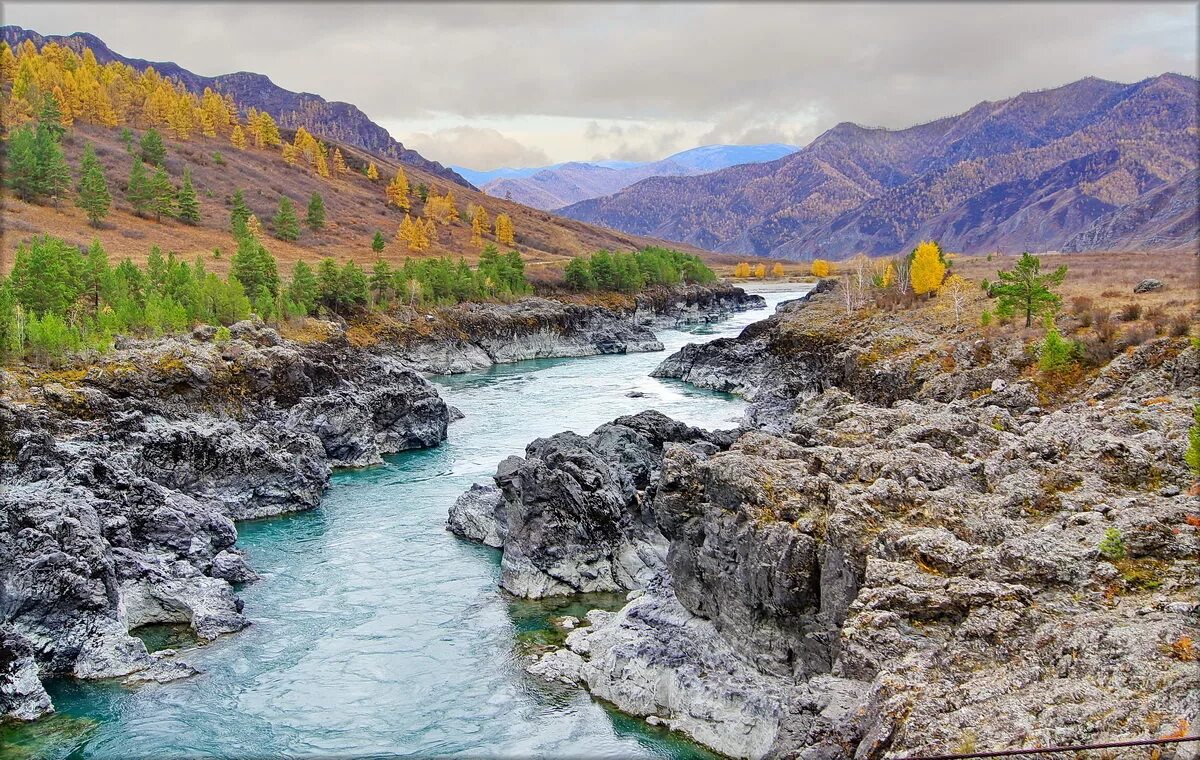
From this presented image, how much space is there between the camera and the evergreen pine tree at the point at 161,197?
125m

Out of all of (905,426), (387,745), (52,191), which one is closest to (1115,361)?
(905,426)

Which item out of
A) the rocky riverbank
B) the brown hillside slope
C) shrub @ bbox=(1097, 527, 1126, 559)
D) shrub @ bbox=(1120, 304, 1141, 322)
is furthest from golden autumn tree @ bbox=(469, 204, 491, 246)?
shrub @ bbox=(1097, 527, 1126, 559)

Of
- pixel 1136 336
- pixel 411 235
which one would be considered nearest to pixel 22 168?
pixel 411 235

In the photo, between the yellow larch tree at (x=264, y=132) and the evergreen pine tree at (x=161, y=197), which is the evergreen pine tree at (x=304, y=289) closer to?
the evergreen pine tree at (x=161, y=197)

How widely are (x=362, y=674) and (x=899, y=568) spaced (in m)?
16.5

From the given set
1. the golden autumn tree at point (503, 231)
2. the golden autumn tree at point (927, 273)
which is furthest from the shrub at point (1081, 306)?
the golden autumn tree at point (503, 231)

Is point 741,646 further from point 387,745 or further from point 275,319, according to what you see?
point 275,319

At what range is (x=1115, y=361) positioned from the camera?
3597 cm

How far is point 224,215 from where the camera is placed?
459 feet

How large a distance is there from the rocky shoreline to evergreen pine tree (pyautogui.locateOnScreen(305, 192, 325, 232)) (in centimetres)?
7794

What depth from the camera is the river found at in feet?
76.2

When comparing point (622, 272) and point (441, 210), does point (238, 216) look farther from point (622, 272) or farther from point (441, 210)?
point (441, 210)

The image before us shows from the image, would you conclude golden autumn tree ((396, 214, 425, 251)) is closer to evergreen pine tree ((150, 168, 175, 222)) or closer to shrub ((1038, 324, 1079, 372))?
evergreen pine tree ((150, 168, 175, 222))

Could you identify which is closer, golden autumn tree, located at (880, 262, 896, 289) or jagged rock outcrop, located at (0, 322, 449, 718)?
jagged rock outcrop, located at (0, 322, 449, 718)
